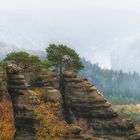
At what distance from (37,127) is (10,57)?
Result: 50131 millimetres

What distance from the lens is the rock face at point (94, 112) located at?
125025 mm

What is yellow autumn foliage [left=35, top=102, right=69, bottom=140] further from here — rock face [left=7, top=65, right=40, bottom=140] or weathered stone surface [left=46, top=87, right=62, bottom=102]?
weathered stone surface [left=46, top=87, right=62, bottom=102]

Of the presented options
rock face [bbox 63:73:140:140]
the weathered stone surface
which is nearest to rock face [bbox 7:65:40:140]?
the weathered stone surface

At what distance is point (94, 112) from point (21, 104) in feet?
99.4

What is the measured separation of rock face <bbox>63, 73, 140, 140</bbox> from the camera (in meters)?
125

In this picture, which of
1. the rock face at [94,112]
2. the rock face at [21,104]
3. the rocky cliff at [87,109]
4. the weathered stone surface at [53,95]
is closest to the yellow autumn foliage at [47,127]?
the rock face at [21,104]

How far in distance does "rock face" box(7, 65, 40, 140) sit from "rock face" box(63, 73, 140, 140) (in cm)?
2574

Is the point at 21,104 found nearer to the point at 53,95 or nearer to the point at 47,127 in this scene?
the point at 47,127

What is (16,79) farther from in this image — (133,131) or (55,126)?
(133,131)

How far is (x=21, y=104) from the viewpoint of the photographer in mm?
103125

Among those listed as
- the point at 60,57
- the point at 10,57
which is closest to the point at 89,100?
the point at 60,57

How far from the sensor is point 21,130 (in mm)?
101188

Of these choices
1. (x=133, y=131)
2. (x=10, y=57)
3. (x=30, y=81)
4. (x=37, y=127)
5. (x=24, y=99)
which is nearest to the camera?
(x=37, y=127)

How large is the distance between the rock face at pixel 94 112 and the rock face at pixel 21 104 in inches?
1013
